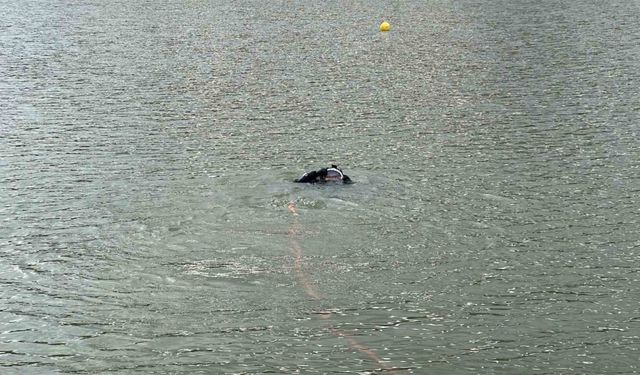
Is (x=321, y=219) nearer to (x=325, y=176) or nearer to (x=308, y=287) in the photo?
(x=325, y=176)

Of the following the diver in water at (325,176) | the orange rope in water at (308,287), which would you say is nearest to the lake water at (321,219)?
the orange rope in water at (308,287)

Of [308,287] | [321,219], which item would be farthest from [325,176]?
[308,287]

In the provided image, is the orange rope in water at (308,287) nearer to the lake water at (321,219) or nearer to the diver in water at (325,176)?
the lake water at (321,219)

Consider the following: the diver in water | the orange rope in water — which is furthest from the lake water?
the diver in water

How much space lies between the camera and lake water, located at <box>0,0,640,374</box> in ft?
68.4

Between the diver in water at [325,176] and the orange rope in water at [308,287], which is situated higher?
the diver in water at [325,176]

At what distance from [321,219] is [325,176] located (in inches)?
122

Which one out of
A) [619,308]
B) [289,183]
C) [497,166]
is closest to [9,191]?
[289,183]

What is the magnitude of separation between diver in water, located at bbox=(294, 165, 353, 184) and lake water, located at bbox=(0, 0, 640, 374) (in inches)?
19.7

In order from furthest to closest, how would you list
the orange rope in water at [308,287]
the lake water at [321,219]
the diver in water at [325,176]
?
the diver in water at [325,176] < the lake water at [321,219] < the orange rope in water at [308,287]

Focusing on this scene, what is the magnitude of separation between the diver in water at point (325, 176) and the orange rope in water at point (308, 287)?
1.77 metres

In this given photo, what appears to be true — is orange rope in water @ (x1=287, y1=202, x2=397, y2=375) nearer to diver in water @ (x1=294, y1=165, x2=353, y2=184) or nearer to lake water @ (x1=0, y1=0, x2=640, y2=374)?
lake water @ (x1=0, y1=0, x2=640, y2=374)

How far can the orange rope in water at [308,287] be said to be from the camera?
20047 mm

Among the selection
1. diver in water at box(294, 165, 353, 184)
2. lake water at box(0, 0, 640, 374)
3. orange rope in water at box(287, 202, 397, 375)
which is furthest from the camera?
diver in water at box(294, 165, 353, 184)
